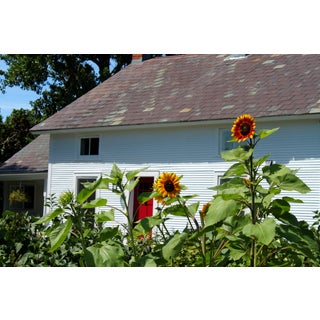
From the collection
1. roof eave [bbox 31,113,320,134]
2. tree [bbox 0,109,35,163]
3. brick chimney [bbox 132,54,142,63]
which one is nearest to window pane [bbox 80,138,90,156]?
roof eave [bbox 31,113,320,134]

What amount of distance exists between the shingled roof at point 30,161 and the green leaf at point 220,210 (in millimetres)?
17058

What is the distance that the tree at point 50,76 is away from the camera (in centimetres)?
1847

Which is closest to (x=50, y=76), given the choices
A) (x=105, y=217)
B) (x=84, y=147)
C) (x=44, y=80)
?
(x=44, y=80)

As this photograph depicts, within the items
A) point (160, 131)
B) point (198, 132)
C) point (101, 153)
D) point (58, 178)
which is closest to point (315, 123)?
point (198, 132)

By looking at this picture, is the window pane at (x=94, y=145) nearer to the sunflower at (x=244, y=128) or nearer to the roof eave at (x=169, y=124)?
the roof eave at (x=169, y=124)

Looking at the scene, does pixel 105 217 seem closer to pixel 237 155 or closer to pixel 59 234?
pixel 59 234

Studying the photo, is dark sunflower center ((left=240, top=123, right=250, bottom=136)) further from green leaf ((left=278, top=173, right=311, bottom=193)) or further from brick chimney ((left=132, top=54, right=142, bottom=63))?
brick chimney ((left=132, top=54, right=142, bottom=63))

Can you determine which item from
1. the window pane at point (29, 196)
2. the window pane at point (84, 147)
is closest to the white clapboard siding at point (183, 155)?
the window pane at point (84, 147)

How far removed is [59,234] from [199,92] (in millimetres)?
13310

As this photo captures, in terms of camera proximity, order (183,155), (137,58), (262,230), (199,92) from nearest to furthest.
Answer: (262,230)
(183,155)
(199,92)
(137,58)

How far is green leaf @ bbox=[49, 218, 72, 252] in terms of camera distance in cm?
226

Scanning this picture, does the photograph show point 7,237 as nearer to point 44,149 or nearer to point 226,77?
point 226,77

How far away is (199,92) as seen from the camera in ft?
50.4

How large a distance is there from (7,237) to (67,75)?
16948 mm
